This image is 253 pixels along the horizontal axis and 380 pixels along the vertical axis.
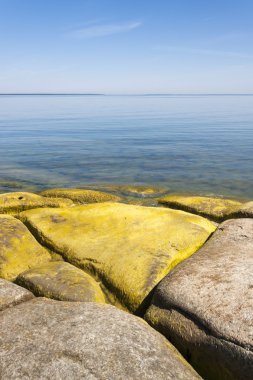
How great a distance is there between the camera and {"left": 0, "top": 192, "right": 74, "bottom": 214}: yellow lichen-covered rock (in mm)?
8586

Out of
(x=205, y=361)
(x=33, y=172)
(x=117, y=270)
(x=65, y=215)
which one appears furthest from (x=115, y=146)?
(x=205, y=361)

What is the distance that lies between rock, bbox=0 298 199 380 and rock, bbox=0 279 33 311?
0.25m

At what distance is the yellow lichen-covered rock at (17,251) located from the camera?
573 cm

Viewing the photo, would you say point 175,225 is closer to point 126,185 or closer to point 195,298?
point 195,298

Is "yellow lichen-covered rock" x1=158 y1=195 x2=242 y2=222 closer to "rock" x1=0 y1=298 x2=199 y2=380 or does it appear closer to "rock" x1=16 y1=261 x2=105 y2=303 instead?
"rock" x1=16 y1=261 x2=105 y2=303

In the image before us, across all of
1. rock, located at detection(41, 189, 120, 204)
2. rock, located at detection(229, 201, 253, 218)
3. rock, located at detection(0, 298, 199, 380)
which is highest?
rock, located at detection(229, 201, 253, 218)

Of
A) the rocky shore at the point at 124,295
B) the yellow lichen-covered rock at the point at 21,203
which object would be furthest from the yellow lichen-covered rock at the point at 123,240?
the yellow lichen-covered rock at the point at 21,203

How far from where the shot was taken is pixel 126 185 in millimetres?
14648

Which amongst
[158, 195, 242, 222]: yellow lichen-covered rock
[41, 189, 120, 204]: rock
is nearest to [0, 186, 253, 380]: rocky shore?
[158, 195, 242, 222]: yellow lichen-covered rock

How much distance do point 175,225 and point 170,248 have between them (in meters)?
0.81

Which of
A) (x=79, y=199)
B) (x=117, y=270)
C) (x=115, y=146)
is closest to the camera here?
(x=117, y=270)

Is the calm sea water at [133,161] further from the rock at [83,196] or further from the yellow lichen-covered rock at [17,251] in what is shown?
the yellow lichen-covered rock at [17,251]

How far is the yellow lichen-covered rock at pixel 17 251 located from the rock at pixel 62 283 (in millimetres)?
481

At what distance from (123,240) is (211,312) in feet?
7.61
